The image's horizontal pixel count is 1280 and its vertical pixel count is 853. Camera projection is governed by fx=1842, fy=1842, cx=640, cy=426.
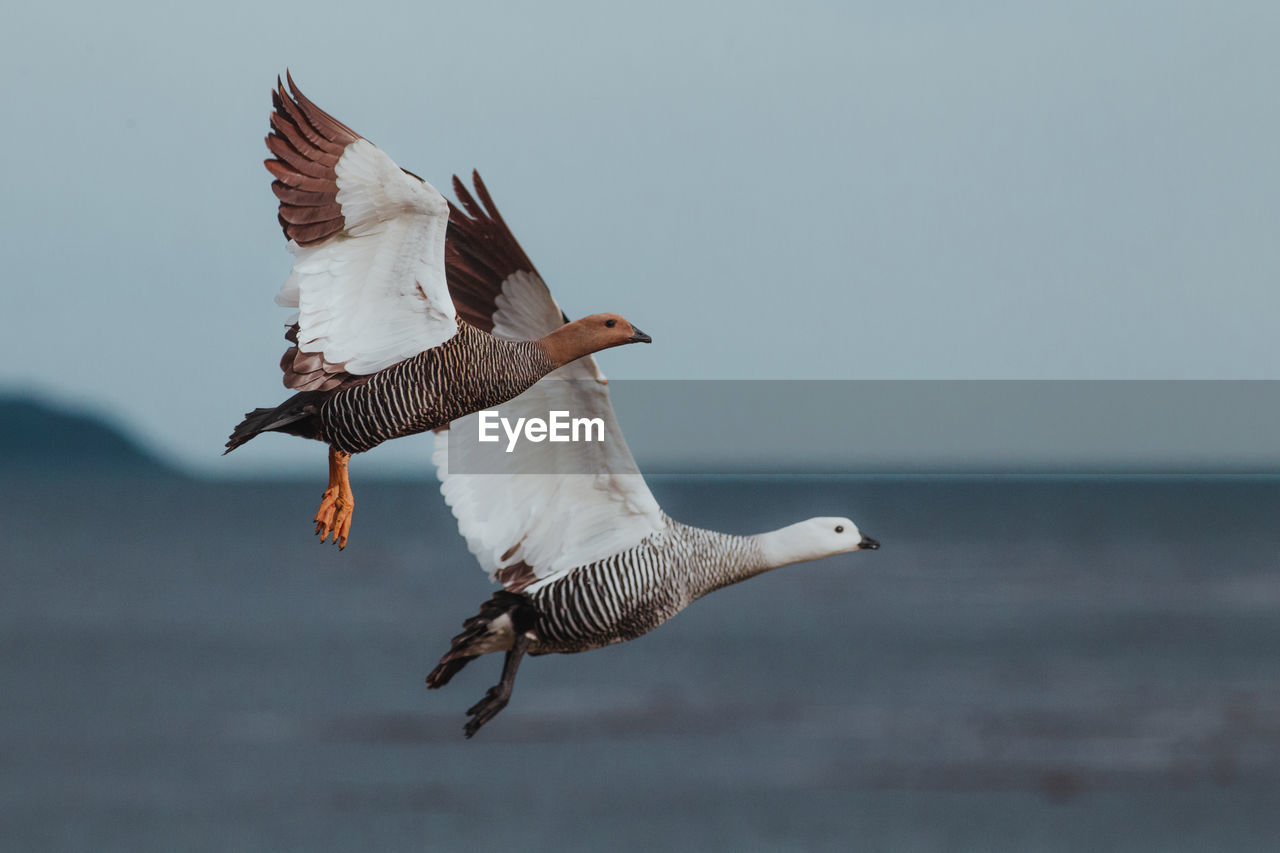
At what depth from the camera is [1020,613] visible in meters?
38.8

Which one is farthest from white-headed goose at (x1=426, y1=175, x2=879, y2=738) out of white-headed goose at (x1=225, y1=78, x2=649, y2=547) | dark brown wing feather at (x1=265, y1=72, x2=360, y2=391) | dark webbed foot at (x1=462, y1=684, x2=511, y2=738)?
dark brown wing feather at (x1=265, y1=72, x2=360, y2=391)

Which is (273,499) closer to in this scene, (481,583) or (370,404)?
(481,583)

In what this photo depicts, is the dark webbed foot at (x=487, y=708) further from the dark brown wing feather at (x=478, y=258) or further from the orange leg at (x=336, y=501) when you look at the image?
the dark brown wing feather at (x=478, y=258)

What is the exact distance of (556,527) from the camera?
9.95 metres

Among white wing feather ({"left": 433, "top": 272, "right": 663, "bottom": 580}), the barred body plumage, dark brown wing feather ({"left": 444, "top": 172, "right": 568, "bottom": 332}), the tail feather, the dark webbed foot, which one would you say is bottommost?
the dark webbed foot

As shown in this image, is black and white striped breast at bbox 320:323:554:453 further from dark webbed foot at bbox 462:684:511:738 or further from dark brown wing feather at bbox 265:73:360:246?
dark webbed foot at bbox 462:684:511:738

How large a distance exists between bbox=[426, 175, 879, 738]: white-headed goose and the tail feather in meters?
1.26

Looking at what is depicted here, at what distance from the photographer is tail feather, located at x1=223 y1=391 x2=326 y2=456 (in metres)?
8.56

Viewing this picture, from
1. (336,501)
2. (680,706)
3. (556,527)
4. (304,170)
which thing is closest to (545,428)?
(556,527)

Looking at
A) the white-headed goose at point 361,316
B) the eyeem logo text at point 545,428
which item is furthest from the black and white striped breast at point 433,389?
the eyeem logo text at point 545,428

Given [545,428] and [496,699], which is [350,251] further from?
[496,699]

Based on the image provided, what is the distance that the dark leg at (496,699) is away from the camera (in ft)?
28.3

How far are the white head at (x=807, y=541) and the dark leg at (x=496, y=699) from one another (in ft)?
4.45

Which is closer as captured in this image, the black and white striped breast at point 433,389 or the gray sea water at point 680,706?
the black and white striped breast at point 433,389
